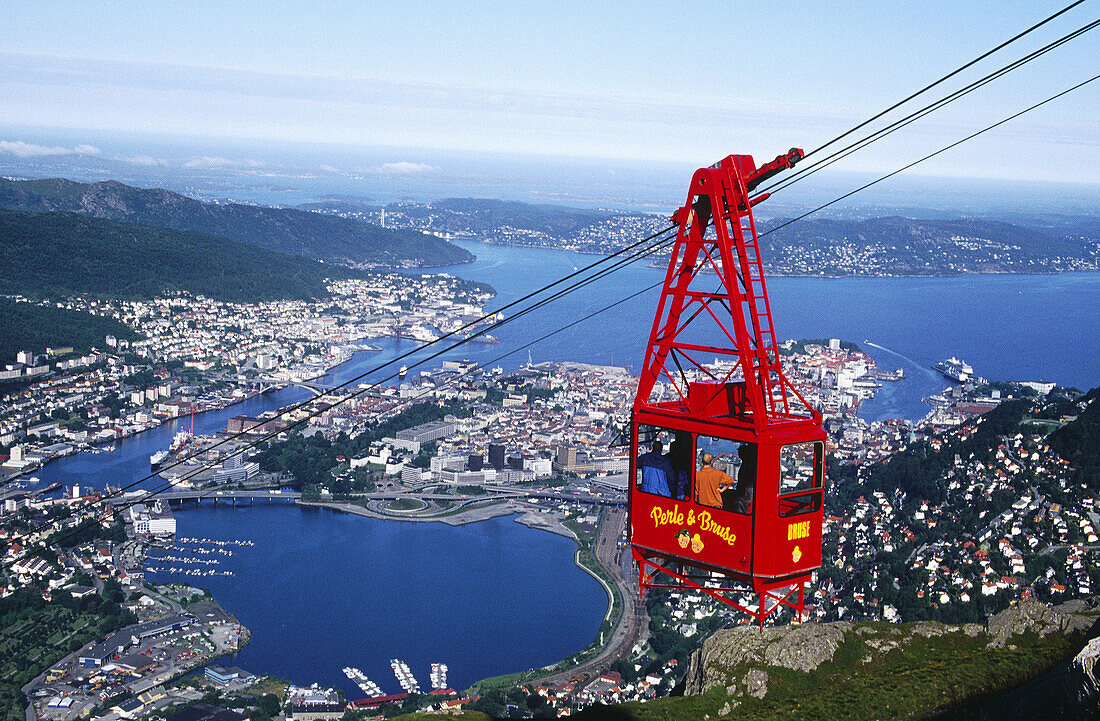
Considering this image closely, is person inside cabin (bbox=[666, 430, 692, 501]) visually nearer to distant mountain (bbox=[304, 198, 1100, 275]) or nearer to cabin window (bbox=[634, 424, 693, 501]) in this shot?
→ cabin window (bbox=[634, 424, 693, 501])

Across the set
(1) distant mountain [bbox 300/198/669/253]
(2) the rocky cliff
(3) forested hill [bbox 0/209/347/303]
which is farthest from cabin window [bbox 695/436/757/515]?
(1) distant mountain [bbox 300/198/669/253]

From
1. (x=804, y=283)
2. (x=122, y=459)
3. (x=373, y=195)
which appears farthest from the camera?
(x=373, y=195)

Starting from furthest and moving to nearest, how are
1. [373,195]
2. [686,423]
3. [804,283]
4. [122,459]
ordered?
[373,195]
[804,283]
[122,459]
[686,423]

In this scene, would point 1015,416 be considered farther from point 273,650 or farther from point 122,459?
point 122,459

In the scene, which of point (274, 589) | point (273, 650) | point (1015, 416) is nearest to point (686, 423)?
point (273, 650)

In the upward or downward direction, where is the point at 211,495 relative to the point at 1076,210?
downward

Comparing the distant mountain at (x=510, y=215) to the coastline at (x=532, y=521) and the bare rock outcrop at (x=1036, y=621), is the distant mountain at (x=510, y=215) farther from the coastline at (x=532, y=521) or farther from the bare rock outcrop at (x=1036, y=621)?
the bare rock outcrop at (x=1036, y=621)

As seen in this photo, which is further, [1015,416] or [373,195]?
[373,195]
